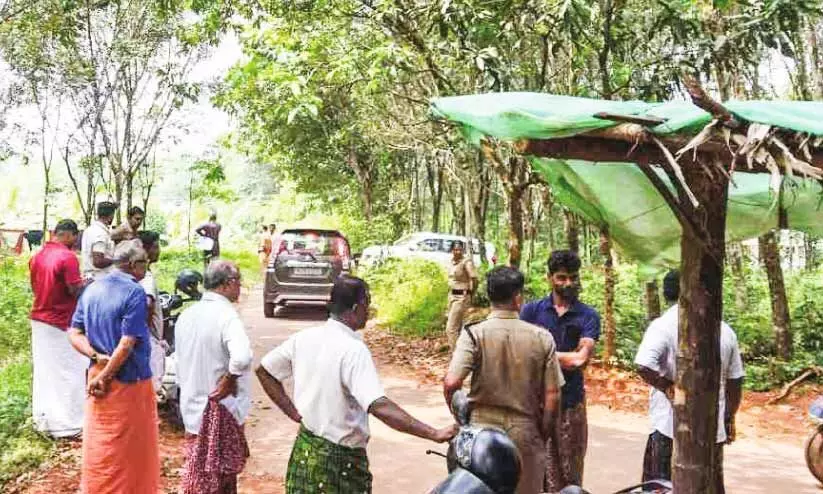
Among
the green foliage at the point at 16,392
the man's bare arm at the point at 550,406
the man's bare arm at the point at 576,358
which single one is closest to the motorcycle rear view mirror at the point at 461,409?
the man's bare arm at the point at 550,406

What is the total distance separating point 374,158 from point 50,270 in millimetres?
17636

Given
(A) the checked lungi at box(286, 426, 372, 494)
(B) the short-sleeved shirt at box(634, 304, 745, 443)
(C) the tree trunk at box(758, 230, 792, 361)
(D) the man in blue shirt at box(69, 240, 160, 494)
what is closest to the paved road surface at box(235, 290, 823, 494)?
(D) the man in blue shirt at box(69, 240, 160, 494)

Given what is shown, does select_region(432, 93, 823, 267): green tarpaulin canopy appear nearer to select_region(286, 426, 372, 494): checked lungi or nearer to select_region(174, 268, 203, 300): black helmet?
select_region(286, 426, 372, 494): checked lungi

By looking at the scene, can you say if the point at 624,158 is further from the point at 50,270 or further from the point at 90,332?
the point at 50,270

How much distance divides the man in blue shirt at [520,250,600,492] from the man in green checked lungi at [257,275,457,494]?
1512 millimetres

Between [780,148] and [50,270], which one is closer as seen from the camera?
[780,148]

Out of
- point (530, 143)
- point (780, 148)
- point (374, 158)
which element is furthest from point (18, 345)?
point (374, 158)

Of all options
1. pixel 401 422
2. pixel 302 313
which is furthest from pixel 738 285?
pixel 401 422

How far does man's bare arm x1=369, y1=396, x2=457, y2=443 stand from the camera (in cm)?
303

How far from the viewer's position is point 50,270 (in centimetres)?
604

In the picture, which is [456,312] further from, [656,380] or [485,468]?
[485,468]

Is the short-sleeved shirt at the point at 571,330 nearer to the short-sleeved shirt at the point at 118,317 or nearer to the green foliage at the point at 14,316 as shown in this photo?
the short-sleeved shirt at the point at 118,317

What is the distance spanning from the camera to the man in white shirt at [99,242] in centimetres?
605

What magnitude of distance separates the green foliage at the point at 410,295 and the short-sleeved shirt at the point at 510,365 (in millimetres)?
8820
